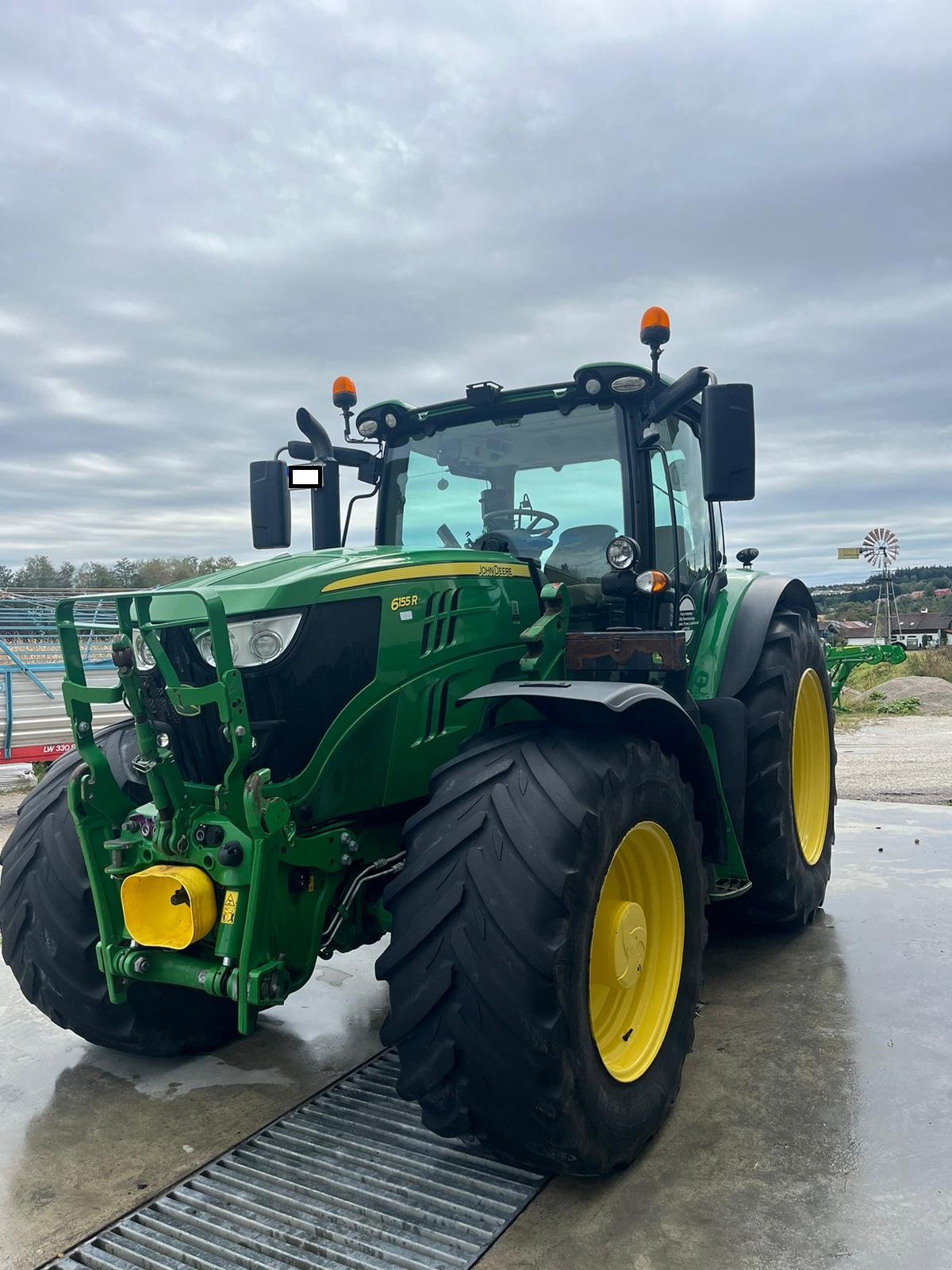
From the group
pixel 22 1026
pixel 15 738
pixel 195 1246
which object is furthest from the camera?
pixel 15 738

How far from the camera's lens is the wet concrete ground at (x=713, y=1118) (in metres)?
2.47

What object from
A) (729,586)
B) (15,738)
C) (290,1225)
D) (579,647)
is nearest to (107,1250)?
(290,1225)

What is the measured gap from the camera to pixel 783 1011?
12.7 ft

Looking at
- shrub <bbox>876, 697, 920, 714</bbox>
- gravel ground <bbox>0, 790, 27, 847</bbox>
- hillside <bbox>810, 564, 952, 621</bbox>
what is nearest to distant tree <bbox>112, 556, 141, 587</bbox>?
gravel ground <bbox>0, 790, 27, 847</bbox>

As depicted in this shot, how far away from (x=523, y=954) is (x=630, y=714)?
944mm

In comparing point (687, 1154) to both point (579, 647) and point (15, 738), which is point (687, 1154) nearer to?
point (579, 647)

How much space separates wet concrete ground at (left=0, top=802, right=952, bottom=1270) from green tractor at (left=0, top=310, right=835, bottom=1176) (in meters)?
0.16

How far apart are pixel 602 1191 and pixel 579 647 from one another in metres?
1.77

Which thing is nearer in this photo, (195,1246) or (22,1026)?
(195,1246)

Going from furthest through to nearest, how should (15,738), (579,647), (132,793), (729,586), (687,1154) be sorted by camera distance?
(15,738)
(729,586)
(579,647)
(132,793)
(687,1154)

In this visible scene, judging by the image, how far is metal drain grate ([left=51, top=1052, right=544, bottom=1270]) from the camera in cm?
242

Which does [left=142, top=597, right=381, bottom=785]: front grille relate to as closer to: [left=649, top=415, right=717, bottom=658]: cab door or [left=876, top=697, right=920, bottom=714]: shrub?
[left=649, top=415, right=717, bottom=658]: cab door

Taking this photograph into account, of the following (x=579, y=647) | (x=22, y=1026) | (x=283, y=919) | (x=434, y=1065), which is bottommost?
(x=22, y=1026)

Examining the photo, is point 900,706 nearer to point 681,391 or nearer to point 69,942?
point 681,391
